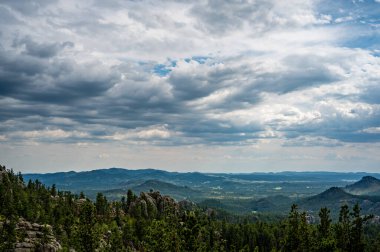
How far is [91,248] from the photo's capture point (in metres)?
81.6

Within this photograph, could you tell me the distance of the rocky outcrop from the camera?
147 meters

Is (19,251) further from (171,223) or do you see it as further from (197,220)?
(197,220)

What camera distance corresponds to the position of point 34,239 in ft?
506

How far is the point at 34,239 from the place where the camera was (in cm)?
15412

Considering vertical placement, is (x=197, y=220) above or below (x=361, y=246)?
above

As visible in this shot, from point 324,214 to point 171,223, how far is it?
2237 inches

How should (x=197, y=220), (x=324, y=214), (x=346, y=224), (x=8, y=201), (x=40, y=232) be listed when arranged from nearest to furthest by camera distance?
(x=197, y=220) < (x=346, y=224) < (x=324, y=214) < (x=40, y=232) < (x=8, y=201)

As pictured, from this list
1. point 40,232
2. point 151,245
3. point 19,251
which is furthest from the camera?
point 40,232

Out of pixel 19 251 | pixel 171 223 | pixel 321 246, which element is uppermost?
pixel 171 223

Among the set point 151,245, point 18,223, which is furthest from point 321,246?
point 18,223

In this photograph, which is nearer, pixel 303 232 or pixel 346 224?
pixel 303 232

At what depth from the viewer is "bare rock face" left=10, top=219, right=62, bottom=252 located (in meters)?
147

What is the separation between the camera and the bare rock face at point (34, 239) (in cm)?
14712

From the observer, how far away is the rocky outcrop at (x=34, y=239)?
147 meters
